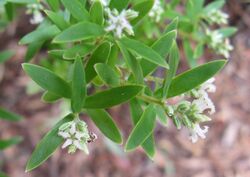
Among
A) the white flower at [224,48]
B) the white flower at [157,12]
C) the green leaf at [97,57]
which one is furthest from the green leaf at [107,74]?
the white flower at [224,48]

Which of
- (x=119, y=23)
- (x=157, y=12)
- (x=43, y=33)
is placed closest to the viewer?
(x=119, y=23)

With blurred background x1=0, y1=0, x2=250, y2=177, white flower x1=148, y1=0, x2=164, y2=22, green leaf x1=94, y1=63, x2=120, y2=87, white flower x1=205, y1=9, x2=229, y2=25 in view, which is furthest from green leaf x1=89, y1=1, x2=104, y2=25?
blurred background x1=0, y1=0, x2=250, y2=177

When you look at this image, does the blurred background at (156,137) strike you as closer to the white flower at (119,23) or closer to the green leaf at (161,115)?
the green leaf at (161,115)

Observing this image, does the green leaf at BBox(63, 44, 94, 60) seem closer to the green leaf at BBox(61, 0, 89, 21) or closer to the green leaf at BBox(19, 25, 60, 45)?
the green leaf at BBox(61, 0, 89, 21)

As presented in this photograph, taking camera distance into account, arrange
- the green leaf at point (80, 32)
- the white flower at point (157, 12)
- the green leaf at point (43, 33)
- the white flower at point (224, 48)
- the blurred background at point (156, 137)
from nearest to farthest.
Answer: the green leaf at point (80, 32) → the green leaf at point (43, 33) → the white flower at point (157, 12) → the white flower at point (224, 48) → the blurred background at point (156, 137)

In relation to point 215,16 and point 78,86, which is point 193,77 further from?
point 215,16

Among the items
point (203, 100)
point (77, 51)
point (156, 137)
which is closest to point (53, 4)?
point (77, 51)
